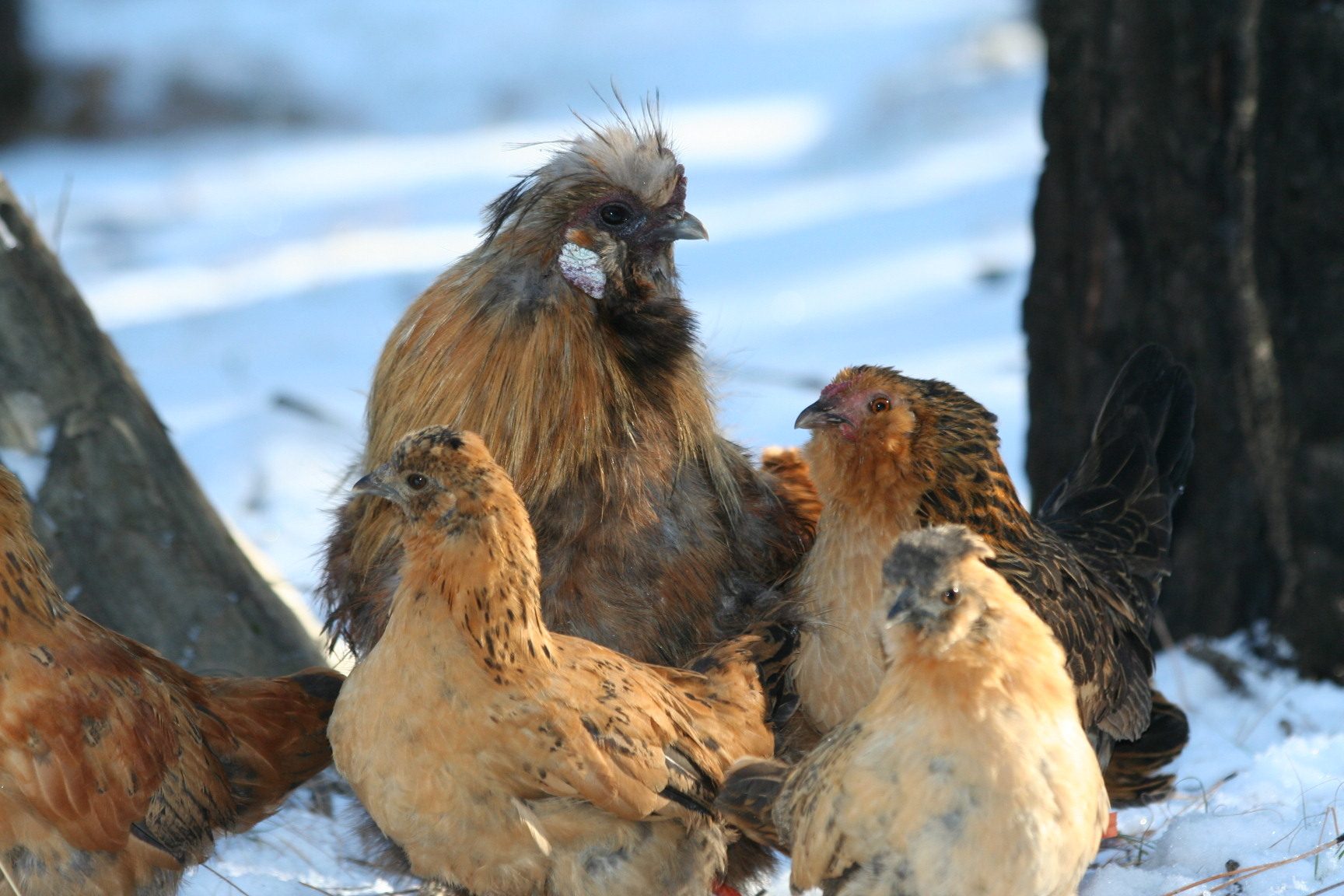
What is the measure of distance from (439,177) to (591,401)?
10404mm

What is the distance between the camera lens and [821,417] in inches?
141

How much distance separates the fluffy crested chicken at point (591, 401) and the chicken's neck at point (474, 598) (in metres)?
0.48

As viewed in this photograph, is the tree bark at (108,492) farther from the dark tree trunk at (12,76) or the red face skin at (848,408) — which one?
the dark tree trunk at (12,76)

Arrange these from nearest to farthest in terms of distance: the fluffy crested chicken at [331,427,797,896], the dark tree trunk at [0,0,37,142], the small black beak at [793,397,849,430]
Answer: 1. the fluffy crested chicken at [331,427,797,896]
2. the small black beak at [793,397,849,430]
3. the dark tree trunk at [0,0,37,142]

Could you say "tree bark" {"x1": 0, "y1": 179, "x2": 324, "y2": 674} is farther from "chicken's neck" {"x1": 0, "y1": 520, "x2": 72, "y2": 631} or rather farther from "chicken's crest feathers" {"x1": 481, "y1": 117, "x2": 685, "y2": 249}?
"chicken's crest feathers" {"x1": 481, "y1": 117, "x2": 685, "y2": 249}

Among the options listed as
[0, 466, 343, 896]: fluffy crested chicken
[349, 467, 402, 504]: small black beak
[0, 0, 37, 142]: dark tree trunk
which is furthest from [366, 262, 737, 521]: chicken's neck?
[0, 0, 37, 142]: dark tree trunk

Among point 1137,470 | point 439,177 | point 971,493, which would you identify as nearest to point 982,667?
point 971,493

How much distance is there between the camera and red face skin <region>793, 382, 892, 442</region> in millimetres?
3582

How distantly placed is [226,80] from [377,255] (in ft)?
25.0

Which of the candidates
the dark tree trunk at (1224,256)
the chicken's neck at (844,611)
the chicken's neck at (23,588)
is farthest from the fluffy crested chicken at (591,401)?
the dark tree trunk at (1224,256)

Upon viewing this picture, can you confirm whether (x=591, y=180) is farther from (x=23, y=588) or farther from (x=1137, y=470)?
(x=1137, y=470)

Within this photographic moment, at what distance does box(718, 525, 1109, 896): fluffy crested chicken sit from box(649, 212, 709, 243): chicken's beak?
1232 millimetres

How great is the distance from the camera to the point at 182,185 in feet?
45.3

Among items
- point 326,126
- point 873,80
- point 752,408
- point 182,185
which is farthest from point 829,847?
point 326,126
